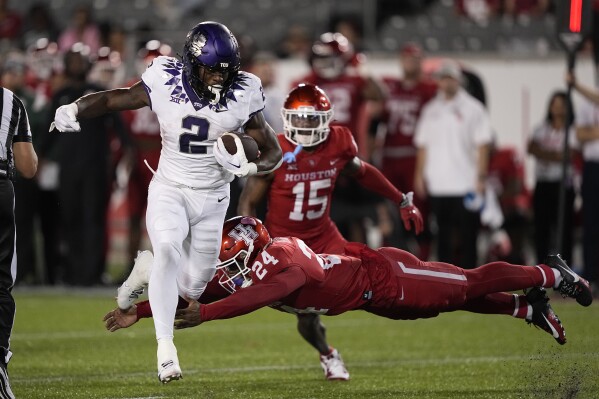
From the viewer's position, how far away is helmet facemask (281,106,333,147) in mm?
6523

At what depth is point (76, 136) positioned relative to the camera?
10906 mm

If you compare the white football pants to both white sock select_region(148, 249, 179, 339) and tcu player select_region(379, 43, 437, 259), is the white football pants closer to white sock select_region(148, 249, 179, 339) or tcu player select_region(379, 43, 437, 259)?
white sock select_region(148, 249, 179, 339)

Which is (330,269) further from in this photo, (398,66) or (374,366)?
(398,66)

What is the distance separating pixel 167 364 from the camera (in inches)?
203

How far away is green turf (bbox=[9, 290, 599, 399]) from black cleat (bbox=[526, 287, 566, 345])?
0.21m

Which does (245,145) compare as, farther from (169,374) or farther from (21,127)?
(169,374)

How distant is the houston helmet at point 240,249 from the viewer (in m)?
5.55

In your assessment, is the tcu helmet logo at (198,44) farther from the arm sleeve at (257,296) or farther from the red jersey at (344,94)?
the red jersey at (344,94)

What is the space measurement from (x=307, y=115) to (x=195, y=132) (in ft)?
2.85

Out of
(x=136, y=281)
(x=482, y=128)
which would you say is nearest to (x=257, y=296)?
(x=136, y=281)

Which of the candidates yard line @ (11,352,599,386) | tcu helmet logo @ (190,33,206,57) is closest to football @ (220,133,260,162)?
tcu helmet logo @ (190,33,206,57)

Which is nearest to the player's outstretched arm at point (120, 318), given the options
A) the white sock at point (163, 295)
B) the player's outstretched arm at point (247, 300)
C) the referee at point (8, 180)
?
the white sock at point (163, 295)

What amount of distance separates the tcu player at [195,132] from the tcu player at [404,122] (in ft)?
18.1

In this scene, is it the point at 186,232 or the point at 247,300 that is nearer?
the point at 247,300
